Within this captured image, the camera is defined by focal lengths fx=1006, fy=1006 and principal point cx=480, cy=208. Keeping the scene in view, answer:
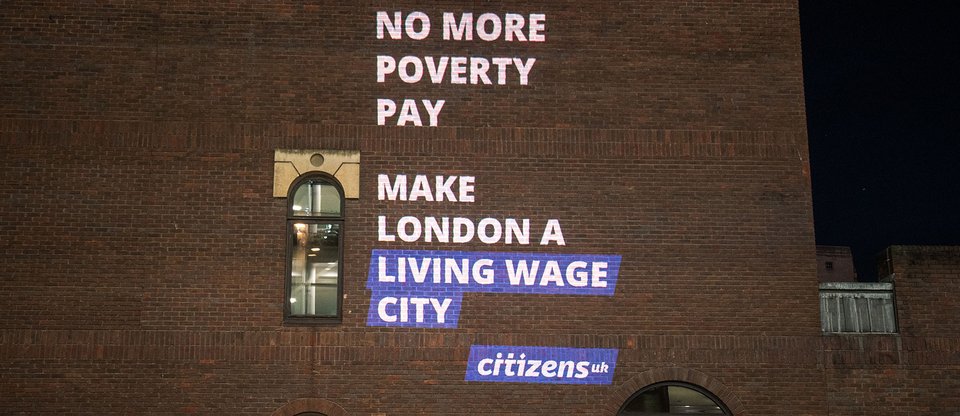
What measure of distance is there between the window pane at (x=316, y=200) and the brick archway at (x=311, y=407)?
2.51 meters

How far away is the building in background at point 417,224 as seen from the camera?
13.3m

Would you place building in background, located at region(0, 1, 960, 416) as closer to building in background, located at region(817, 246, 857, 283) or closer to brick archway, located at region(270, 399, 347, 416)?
brick archway, located at region(270, 399, 347, 416)

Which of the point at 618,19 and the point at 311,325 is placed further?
the point at 618,19

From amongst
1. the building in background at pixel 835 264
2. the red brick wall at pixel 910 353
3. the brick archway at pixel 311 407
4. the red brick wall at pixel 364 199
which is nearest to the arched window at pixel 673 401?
the red brick wall at pixel 364 199

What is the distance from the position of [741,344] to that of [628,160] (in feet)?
9.69

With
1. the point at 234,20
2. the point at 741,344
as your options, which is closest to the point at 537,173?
the point at 741,344

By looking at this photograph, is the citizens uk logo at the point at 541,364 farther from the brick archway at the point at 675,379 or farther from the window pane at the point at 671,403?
the window pane at the point at 671,403

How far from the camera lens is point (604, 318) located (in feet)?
44.8

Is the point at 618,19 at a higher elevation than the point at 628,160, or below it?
higher

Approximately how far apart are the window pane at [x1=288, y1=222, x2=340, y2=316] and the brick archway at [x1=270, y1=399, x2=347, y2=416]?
1172 mm

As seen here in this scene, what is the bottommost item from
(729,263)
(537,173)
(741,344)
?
(741,344)

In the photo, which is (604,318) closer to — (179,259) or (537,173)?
(537,173)

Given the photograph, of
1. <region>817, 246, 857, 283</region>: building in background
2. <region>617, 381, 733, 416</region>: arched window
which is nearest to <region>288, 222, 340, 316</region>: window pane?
<region>617, 381, 733, 416</region>: arched window

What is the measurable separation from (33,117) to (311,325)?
4.78 metres
